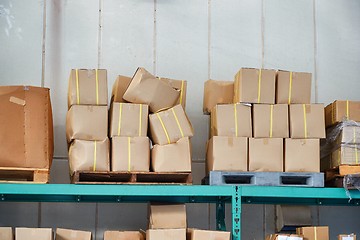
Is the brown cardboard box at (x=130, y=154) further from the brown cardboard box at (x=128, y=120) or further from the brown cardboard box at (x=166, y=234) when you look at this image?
the brown cardboard box at (x=166, y=234)

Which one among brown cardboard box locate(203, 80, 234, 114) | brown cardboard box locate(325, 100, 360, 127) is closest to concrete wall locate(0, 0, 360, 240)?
brown cardboard box locate(203, 80, 234, 114)

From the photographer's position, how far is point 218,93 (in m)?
6.50

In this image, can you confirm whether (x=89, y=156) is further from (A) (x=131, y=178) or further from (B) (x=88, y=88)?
(B) (x=88, y=88)

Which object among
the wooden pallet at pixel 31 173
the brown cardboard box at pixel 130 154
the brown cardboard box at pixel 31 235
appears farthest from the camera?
the brown cardboard box at pixel 130 154

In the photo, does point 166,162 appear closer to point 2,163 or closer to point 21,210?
point 2,163

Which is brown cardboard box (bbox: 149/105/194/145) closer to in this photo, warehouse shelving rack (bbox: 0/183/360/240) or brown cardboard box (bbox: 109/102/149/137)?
brown cardboard box (bbox: 109/102/149/137)

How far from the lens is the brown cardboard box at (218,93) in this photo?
6.49 metres

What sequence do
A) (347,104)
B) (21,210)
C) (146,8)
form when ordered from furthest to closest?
(146,8) → (21,210) → (347,104)

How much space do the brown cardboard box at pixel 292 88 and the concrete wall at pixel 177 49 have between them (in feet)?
3.94

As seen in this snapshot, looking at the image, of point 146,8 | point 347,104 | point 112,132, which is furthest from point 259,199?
point 146,8

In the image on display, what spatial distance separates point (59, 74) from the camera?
7078mm

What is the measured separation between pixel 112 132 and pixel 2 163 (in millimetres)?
1024

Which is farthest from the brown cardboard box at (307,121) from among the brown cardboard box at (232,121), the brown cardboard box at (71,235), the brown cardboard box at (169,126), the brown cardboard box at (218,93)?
the brown cardboard box at (71,235)

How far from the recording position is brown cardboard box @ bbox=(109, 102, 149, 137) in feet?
19.5
